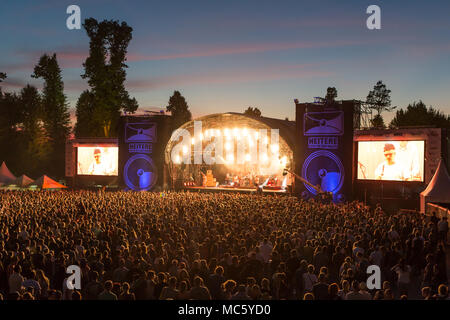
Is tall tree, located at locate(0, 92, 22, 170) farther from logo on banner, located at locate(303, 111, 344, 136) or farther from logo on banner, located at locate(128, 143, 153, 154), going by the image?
logo on banner, located at locate(303, 111, 344, 136)

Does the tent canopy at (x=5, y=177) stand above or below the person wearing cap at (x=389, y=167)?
below

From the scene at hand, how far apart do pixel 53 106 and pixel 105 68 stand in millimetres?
11328

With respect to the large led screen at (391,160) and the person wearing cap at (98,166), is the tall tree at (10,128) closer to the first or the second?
the person wearing cap at (98,166)

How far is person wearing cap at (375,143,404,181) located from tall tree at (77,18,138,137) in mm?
30545

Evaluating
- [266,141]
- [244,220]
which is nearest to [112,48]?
[266,141]

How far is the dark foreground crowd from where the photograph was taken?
781 centimetres

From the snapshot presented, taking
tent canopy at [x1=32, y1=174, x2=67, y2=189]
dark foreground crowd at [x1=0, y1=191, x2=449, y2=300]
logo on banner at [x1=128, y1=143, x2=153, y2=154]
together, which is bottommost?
dark foreground crowd at [x1=0, y1=191, x2=449, y2=300]

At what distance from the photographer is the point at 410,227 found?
1487 cm

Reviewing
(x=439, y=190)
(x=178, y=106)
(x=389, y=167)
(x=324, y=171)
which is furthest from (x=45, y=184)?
(x=178, y=106)

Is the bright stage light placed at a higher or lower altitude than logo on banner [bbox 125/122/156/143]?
lower

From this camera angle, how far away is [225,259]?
954 centimetres

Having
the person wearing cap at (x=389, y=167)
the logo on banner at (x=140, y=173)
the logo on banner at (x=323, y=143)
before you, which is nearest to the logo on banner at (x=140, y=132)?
the logo on banner at (x=140, y=173)

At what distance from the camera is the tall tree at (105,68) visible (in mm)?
46875

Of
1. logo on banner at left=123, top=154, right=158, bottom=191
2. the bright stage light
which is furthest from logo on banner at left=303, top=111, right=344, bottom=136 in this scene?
logo on banner at left=123, top=154, right=158, bottom=191
